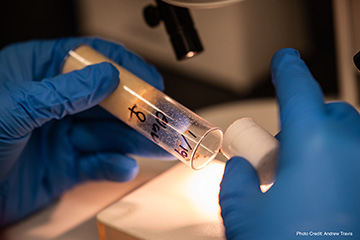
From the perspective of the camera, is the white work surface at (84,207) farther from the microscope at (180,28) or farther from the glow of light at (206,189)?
the microscope at (180,28)

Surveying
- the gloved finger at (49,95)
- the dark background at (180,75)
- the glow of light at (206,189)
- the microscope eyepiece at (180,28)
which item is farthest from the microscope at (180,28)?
the dark background at (180,75)

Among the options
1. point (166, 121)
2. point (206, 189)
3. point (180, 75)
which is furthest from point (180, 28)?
point (180, 75)

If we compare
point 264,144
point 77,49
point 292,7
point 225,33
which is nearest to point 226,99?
point 225,33

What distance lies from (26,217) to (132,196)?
0.23 meters

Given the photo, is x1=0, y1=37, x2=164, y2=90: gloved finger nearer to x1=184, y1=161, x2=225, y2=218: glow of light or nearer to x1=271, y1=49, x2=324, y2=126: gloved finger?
x1=184, y1=161, x2=225, y2=218: glow of light

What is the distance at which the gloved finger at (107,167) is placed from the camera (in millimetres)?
875

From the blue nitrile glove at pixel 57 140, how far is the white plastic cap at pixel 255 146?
0.24 meters

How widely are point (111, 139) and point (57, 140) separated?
0.12 meters

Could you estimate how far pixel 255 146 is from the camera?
61cm

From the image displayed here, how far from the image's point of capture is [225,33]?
5.85 ft

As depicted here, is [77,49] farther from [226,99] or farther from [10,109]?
[226,99]

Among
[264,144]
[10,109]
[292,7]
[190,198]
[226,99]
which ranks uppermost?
[10,109]

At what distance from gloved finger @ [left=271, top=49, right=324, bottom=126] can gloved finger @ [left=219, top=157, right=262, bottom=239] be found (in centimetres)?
9

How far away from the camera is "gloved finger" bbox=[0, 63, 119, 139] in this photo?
73cm
